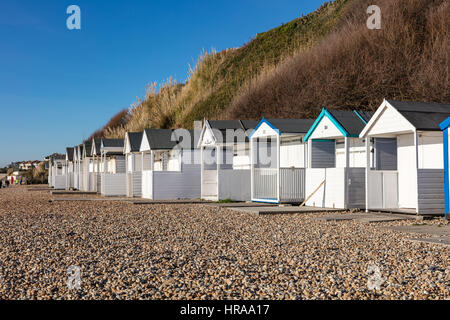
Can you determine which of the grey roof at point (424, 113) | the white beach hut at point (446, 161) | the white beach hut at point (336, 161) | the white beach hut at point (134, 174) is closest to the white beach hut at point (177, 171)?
the white beach hut at point (134, 174)

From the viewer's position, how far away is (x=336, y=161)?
55.5 feet

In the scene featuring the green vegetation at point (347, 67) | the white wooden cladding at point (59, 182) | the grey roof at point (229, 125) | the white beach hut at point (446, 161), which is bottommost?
the white wooden cladding at point (59, 182)

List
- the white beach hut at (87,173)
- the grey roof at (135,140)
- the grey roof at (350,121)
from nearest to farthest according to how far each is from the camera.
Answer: the grey roof at (350,121)
the grey roof at (135,140)
the white beach hut at (87,173)

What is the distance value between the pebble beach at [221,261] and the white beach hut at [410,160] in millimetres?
923

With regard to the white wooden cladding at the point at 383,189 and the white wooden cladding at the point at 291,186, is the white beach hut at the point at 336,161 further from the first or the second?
the white wooden cladding at the point at 383,189

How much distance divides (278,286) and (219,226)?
594cm

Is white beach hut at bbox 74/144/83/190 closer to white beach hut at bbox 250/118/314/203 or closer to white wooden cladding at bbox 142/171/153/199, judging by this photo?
white wooden cladding at bbox 142/171/153/199

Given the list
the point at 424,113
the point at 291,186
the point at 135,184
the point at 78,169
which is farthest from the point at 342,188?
the point at 78,169

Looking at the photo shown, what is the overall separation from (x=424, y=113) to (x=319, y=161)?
14.8 feet

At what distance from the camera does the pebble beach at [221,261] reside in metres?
5.58

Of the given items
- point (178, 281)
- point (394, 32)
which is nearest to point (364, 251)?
point (178, 281)

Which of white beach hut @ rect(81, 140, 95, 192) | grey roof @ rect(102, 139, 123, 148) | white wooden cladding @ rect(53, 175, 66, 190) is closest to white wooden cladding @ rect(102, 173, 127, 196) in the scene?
grey roof @ rect(102, 139, 123, 148)

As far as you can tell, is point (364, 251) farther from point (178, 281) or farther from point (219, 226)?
point (219, 226)

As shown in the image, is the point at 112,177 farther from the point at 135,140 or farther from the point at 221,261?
the point at 221,261
